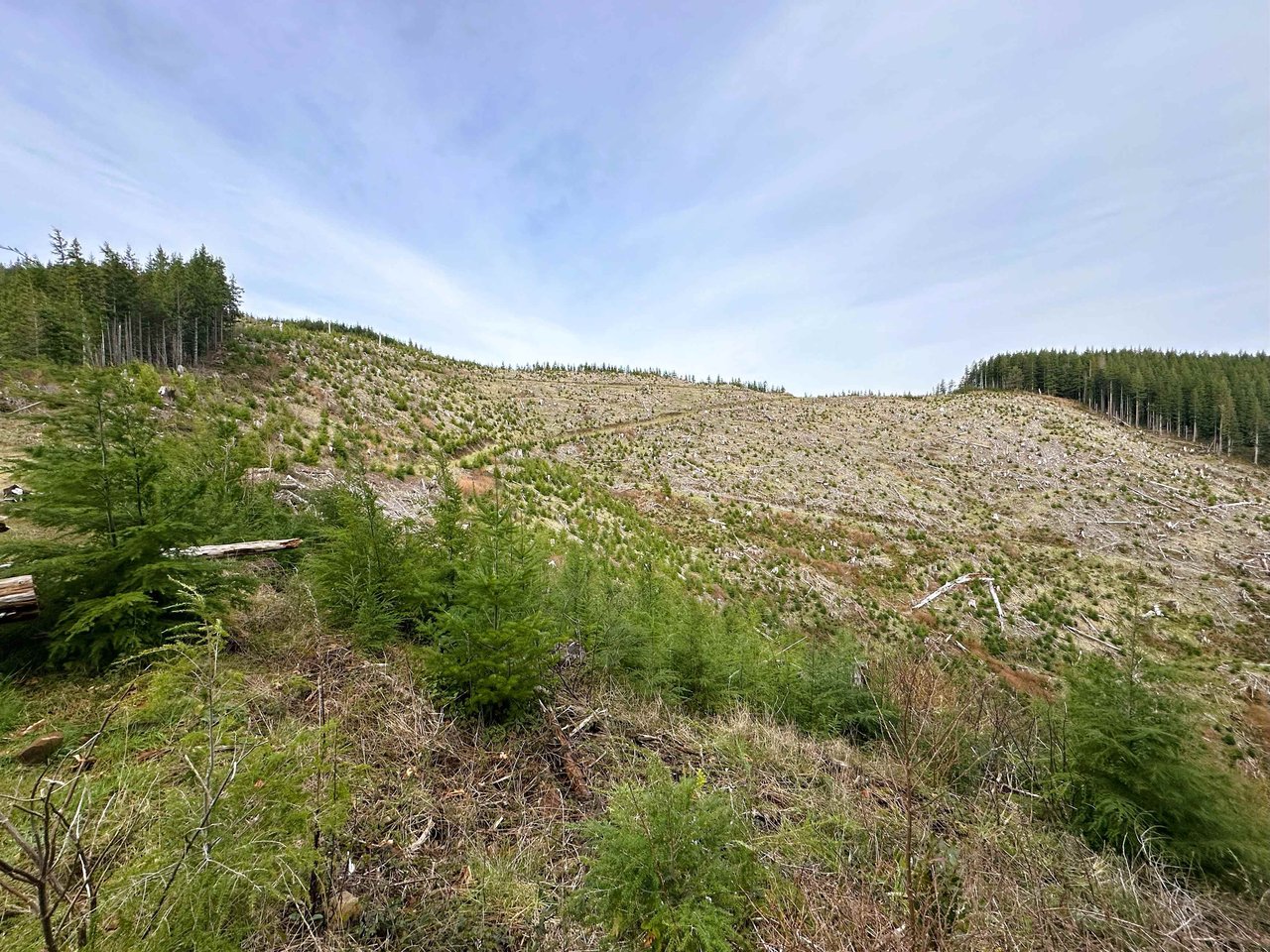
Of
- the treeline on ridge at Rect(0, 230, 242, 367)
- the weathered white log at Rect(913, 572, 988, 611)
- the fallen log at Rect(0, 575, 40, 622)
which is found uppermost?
the treeline on ridge at Rect(0, 230, 242, 367)

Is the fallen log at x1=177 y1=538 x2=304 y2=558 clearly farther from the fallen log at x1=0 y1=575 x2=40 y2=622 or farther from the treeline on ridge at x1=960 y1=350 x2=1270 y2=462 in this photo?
the treeline on ridge at x1=960 y1=350 x2=1270 y2=462

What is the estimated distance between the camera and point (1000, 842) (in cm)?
390

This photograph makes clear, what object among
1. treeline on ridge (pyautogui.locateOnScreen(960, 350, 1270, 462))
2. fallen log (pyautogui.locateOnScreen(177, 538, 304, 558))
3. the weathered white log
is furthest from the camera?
treeline on ridge (pyautogui.locateOnScreen(960, 350, 1270, 462))

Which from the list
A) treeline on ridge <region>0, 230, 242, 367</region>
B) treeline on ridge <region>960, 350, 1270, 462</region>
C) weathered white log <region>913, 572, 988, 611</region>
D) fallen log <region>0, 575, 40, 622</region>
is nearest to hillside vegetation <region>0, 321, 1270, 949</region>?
fallen log <region>0, 575, 40, 622</region>

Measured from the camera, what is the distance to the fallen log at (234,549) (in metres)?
5.50

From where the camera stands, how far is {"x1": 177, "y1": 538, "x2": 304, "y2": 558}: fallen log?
5.50 meters

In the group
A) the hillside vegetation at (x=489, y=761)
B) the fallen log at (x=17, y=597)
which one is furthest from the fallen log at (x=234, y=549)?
the fallen log at (x=17, y=597)

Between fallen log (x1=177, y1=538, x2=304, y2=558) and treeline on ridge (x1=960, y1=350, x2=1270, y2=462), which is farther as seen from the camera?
A: treeline on ridge (x1=960, y1=350, x2=1270, y2=462)

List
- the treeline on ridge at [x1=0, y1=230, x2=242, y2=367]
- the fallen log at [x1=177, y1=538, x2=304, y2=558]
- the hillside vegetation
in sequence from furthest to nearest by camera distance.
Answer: the treeline on ridge at [x1=0, y1=230, x2=242, y2=367]
the fallen log at [x1=177, y1=538, x2=304, y2=558]
the hillside vegetation

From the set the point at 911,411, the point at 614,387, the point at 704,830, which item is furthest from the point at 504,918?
the point at 911,411

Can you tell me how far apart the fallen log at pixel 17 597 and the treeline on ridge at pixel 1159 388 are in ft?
311

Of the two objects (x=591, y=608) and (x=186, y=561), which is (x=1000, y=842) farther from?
(x=186, y=561)

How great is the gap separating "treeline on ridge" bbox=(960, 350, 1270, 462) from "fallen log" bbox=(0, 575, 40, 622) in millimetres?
94809

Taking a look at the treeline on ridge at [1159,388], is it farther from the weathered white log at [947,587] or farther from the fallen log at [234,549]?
the fallen log at [234,549]
